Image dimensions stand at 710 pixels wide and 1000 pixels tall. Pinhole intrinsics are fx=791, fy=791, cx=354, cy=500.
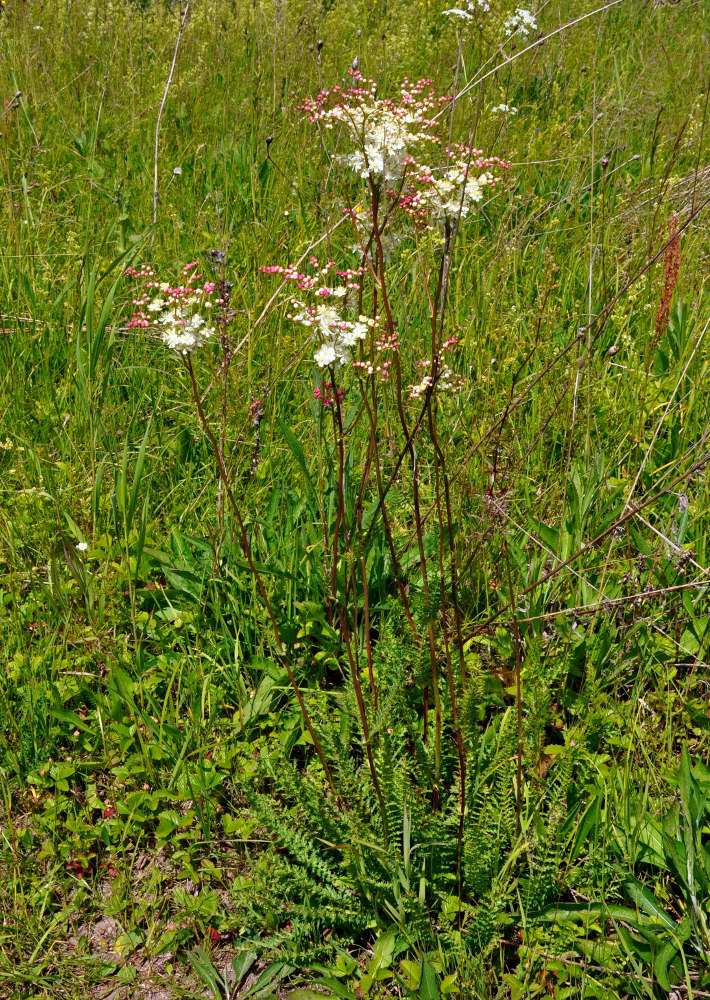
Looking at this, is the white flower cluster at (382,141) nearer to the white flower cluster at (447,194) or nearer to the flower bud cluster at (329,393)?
the white flower cluster at (447,194)

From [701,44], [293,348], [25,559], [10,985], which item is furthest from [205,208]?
[701,44]

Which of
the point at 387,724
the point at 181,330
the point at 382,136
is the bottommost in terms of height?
the point at 387,724

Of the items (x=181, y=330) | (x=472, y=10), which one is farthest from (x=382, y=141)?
(x=472, y=10)

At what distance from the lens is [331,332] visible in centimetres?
125

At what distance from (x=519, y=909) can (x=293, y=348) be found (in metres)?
1.61

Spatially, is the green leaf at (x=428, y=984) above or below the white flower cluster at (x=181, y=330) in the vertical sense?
below

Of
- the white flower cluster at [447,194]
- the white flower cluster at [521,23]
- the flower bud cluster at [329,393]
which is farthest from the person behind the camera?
the white flower cluster at [521,23]

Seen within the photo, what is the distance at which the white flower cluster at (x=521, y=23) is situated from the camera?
3703 millimetres

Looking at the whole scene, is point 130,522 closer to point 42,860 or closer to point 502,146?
point 42,860

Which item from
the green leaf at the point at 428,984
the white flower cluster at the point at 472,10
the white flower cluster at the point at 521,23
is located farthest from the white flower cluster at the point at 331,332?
the white flower cluster at the point at 472,10

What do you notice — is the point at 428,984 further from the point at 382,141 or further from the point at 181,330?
the point at 382,141

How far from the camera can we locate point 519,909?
4.71 feet

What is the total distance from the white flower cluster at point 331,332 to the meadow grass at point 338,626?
24 centimetres

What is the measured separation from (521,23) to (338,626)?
11.7ft
